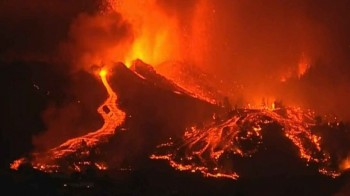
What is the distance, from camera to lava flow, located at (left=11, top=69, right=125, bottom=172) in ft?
211

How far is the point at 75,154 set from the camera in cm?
6712

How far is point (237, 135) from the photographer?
76.7 meters

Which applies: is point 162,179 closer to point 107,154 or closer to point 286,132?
point 107,154

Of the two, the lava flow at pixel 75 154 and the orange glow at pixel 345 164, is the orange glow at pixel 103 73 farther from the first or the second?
the orange glow at pixel 345 164

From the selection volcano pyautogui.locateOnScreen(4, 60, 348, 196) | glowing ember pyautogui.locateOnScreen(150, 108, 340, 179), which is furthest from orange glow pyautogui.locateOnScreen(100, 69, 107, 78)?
glowing ember pyautogui.locateOnScreen(150, 108, 340, 179)

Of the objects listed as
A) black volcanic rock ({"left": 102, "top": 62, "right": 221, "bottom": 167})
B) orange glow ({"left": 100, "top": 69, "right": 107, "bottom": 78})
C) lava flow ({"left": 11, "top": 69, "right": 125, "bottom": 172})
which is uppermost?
orange glow ({"left": 100, "top": 69, "right": 107, "bottom": 78})

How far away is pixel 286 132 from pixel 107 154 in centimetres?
1919

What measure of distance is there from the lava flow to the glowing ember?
5.55m

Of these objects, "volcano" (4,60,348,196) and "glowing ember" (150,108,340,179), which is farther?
"glowing ember" (150,108,340,179)

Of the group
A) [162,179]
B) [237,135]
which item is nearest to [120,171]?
[162,179]

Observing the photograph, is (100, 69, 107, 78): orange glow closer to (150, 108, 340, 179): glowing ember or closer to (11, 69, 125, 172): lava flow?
(11, 69, 125, 172): lava flow

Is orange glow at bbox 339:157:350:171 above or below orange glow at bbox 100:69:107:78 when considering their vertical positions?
below

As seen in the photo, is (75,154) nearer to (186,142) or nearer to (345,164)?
(186,142)

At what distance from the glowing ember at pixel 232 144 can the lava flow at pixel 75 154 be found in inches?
218
